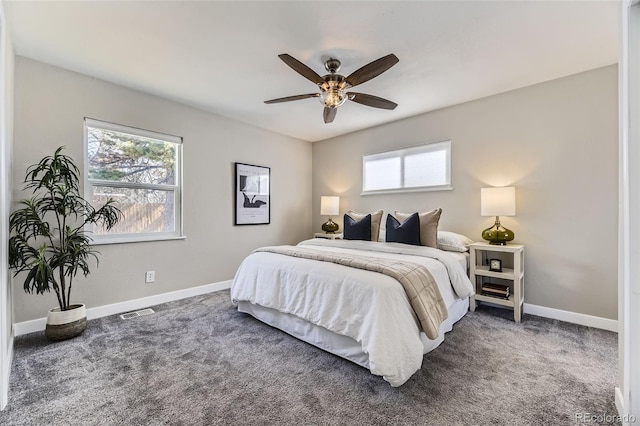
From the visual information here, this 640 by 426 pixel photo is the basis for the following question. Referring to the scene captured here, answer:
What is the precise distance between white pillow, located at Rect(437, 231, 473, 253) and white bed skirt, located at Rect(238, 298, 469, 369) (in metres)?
0.58

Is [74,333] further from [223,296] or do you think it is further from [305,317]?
[305,317]

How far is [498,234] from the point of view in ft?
9.63

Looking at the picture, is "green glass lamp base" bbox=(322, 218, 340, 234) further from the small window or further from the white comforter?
the white comforter

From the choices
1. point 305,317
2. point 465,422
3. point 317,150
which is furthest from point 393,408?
point 317,150

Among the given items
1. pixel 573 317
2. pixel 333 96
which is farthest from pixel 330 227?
pixel 573 317

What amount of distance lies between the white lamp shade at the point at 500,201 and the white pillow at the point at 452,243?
395mm

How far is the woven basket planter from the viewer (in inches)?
88.8

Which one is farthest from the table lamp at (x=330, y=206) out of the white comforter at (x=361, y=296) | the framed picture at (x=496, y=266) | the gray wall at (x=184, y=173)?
the framed picture at (x=496, y=266)

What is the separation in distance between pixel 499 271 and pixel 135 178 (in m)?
4.18

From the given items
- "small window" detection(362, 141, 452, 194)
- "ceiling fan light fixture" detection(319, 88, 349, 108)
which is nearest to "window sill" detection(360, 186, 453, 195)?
"small window" detection(362, 141, 452, 194)

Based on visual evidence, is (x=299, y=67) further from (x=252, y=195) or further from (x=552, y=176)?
(x=552, y=176)

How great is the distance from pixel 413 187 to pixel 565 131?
1694 mm

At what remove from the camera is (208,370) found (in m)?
1.89

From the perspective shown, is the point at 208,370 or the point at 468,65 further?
the point at 468,65
